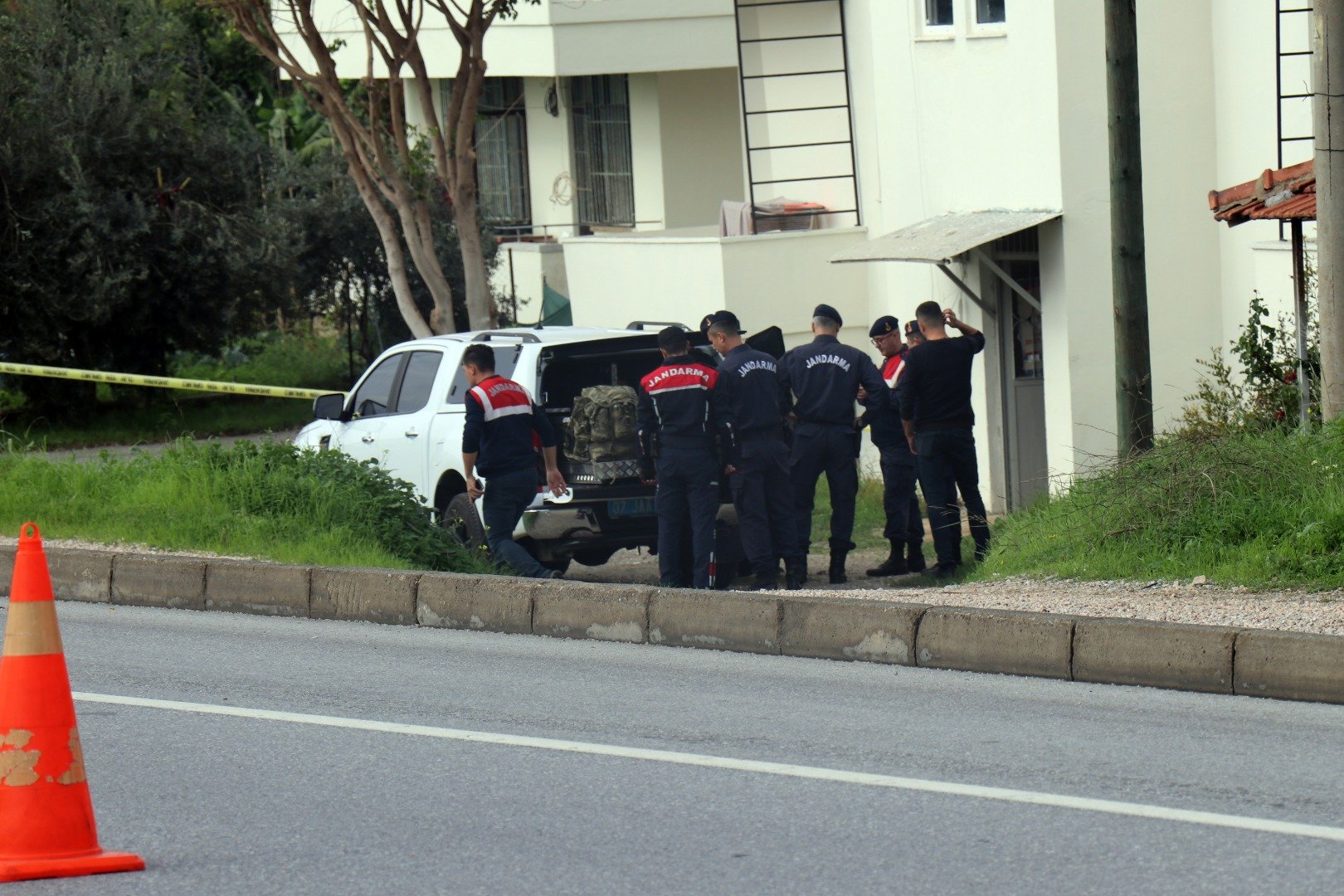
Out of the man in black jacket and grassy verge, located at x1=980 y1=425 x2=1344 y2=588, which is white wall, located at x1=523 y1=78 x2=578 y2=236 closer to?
the man in black jacket

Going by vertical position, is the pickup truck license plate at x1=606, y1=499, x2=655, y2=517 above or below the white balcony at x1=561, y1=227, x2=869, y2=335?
below

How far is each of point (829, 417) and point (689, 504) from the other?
4.57 ft

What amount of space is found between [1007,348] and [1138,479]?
20.7 ft

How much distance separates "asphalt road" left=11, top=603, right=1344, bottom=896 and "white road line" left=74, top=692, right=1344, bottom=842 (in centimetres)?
2

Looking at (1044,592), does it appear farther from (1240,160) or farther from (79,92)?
(79,92)

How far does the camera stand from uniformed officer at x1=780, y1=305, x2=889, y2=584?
12.2 meters

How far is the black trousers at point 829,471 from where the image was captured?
12281mm

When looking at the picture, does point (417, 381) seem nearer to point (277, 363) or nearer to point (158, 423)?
point (158, 423)

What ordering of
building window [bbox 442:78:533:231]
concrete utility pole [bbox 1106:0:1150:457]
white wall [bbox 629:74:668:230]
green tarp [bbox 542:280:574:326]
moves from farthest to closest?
building window [bbox 442:78:533:231] → white wall [bbox 629:74:668:230] → green tarp [bbox 542:280:574:326] → concrete utility pole [bbox 1106:0:1150:457]

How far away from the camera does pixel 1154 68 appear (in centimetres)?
1430

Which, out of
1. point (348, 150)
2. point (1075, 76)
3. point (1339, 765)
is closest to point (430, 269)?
point (348, 150)

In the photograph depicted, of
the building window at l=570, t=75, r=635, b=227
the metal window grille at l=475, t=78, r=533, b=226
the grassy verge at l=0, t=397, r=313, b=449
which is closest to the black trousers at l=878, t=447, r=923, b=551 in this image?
the grassy verge at l=0, t=397, r=313, b=449

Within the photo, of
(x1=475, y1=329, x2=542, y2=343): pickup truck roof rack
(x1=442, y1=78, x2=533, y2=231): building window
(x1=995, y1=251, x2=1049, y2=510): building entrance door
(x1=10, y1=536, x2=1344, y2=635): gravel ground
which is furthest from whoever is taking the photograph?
(x1=442, y1=78, x2=533, y2=231): building window

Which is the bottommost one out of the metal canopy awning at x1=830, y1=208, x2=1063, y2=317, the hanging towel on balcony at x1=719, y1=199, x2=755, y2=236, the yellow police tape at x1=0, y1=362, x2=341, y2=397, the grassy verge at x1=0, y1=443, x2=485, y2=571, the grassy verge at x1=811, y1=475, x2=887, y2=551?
the grassy verge at x1=811, y1=475, x2=887, y2=551
